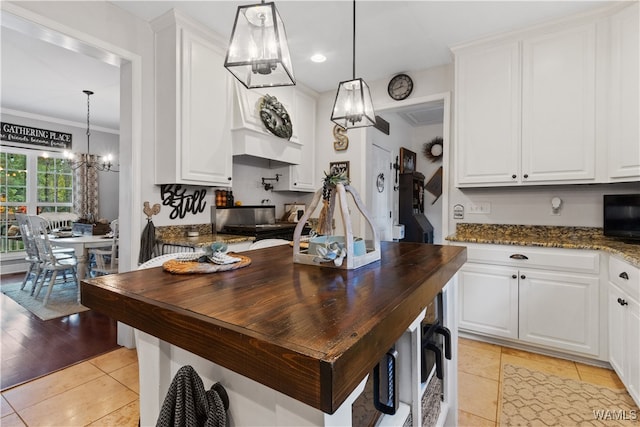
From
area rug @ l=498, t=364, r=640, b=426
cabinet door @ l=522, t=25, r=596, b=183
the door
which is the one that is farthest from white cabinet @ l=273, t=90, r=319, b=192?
area rug @ l=498, t=364, r=640, b=426

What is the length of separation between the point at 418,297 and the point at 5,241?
674cm

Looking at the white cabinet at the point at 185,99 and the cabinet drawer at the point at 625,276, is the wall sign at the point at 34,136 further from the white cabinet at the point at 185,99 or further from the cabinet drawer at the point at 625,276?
the cabinet drawer at the point at 625,276

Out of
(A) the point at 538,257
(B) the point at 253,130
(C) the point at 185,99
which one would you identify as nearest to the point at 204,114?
(C) the point at 185,99

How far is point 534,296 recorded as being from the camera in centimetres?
240

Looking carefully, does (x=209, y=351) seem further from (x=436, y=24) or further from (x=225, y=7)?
(x=436, y=24)

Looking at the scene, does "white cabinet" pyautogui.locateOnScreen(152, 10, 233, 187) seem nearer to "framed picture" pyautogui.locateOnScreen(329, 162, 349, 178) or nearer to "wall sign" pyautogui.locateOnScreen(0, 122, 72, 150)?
"framed picture" pyautogui.locateOnScreen(329, 162, 349, 178)

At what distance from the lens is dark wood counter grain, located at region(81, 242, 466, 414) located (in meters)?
0.48

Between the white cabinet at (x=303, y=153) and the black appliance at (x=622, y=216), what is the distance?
2.91 metres

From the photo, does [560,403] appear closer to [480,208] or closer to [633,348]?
[633,348]

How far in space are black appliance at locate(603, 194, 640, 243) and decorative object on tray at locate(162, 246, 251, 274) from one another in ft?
9.10

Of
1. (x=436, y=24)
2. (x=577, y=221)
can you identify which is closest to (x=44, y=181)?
(x=436, y=24)

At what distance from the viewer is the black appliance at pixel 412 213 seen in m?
5.09

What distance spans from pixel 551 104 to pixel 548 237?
1121mm

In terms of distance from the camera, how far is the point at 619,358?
6.52 feet
